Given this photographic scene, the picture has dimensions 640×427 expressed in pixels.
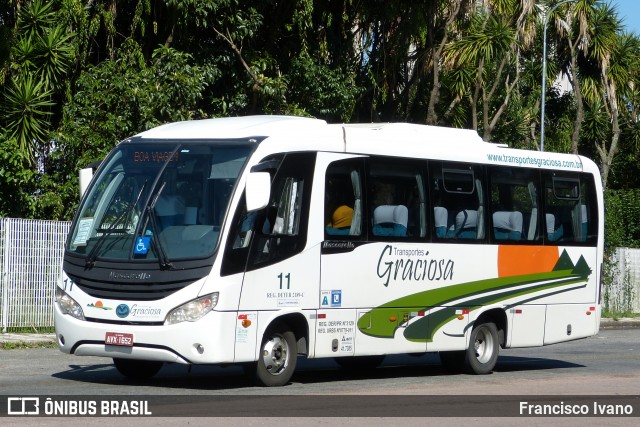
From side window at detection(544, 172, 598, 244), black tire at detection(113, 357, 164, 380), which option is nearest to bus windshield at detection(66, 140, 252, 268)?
black tire at detection(113, 357, 164, 380)

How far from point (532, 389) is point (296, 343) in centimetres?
277

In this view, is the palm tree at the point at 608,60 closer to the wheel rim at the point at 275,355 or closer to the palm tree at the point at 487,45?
the palm tree at the point at 487,45

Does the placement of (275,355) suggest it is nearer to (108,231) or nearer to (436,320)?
(108,231)

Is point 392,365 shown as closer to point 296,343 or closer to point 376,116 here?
point 296,343

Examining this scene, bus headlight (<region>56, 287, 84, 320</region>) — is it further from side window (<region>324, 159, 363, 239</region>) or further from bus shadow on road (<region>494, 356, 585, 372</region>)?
bus shadow on road (<region>494, 356, 585, 372</region>)

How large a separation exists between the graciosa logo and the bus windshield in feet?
1.60

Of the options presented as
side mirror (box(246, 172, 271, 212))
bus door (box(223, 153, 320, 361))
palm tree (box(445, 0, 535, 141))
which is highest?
palm tree (box(445, 0, 535, 141))

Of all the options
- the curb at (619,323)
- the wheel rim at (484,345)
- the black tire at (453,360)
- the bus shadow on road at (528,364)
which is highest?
the wheel rim at (484,345)

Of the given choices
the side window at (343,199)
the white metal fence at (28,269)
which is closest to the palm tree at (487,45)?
the white metal fence at (28,269)

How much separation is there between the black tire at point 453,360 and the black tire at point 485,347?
0.48 feet

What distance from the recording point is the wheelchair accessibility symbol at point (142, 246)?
494 inches

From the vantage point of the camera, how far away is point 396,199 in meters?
14.9

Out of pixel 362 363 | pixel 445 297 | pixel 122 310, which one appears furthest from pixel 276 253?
pixel 362 363

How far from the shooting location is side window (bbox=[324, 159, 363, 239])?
1387 cm
